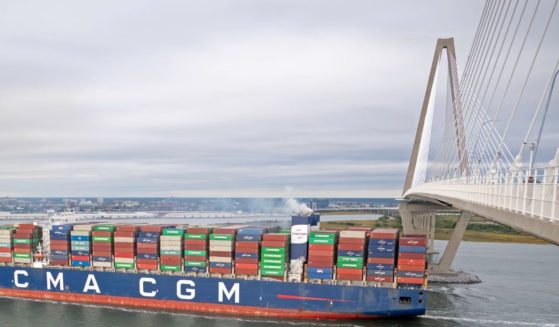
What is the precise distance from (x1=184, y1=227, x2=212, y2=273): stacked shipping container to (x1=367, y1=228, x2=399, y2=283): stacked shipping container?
942cm

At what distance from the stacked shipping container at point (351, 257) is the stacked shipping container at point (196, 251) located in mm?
7854

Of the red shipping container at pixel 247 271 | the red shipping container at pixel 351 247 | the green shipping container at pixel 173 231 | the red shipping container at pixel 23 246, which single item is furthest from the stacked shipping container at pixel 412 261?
the red shipping container at pixel 23 246

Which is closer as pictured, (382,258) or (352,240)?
(382,258)

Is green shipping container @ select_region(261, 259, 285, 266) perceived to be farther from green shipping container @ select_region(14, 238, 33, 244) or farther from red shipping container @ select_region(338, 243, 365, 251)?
green shipping container @ select_region(14, 238, 33, 244)

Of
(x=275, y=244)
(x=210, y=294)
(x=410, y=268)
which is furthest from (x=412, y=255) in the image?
(x=210, y=294)

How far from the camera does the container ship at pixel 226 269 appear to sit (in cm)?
2359

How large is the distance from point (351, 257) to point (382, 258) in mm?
1591

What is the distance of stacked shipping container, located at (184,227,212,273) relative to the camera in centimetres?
2673

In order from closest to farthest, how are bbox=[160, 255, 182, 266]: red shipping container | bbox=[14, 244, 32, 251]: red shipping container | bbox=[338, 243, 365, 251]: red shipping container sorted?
bbox=[338, 243, 365, 251]: red shipping container, bbox=[160, 255, 182, 266]: red shipping container, bbox=[14, 244, 32, 251]: red shipping container

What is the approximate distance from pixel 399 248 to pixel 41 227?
24543mm

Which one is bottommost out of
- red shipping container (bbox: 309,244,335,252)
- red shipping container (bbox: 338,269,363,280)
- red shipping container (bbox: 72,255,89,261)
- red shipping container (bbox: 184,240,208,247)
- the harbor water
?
Answer: the harbor water

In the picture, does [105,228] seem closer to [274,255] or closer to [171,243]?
[171,243]

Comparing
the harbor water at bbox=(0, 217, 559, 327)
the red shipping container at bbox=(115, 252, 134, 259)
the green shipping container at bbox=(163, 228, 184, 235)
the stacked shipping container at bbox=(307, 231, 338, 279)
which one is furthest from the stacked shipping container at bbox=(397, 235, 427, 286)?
the red shipping container at bbox=(115, 252, 134, 259)

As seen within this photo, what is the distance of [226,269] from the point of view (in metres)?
26.2
